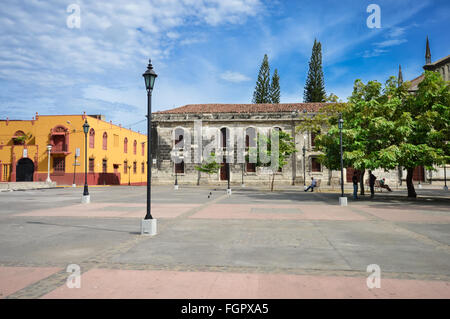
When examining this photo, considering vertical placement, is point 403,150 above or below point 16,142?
below

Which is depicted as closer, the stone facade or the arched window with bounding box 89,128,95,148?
the arched window with bounding box 89,128,95,148

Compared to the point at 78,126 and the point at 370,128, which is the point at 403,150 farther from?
the point at 78,126

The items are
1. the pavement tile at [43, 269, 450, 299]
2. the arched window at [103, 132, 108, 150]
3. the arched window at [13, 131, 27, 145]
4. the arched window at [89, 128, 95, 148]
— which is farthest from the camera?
the arched window at [103, 132, 108, 150]

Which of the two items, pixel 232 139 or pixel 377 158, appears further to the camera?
pixel 232 139

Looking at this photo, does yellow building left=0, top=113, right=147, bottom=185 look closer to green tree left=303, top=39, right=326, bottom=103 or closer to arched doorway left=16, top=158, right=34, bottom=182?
arched doorway left=16, top=158, right=34, bottom=182

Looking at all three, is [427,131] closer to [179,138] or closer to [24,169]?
[179,138]

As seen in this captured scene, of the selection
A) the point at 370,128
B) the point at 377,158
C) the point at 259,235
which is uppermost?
the point at 370,128

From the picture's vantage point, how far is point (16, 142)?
3556cm

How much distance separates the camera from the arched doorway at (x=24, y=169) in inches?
1394

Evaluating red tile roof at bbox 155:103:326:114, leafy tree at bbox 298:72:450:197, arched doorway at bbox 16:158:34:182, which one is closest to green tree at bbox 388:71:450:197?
leafy tree at bbox 298:72:450:197

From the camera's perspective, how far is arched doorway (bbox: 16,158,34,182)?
116 feet

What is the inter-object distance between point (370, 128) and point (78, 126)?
30.6m

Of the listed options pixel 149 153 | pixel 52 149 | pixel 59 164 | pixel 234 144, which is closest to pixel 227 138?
pixel 234 144
